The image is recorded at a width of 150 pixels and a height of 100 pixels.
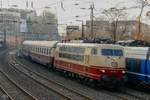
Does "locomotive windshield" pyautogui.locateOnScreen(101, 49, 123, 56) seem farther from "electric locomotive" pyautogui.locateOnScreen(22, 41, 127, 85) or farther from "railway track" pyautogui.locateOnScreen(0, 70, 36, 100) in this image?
"railway track" pyautogui.locateOnScreen(0, 70, 36, 100)

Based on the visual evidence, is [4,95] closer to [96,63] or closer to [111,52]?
[96,63]

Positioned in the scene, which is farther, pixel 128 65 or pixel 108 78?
pixel 128 65

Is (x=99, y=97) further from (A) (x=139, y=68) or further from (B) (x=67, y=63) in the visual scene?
(B) (x=67, y=63)

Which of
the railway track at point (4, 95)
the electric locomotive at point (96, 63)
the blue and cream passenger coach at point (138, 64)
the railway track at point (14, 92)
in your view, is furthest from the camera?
the electric locomotive at point (96, 63)

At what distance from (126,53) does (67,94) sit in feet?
20.4

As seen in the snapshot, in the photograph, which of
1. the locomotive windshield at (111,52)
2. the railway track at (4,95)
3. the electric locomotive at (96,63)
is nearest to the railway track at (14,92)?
the railway track at (4,95)

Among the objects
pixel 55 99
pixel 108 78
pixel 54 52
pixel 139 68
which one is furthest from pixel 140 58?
pixel 54 52

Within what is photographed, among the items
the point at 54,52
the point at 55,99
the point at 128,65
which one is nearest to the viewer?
the point at 55,99

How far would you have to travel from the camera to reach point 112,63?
25141 mm

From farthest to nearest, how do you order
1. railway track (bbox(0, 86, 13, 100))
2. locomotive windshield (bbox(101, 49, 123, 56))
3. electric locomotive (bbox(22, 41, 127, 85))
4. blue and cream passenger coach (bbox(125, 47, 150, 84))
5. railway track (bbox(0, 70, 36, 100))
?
locomotive windshield (bbox(101, 49, 123, 56)) → electric locomotive (bbox(22, 41, 127, 85)) → blue and cream passenger coach (bbox(125, 47, 150, 84)) → railway track (bbox(0, 70, 36, 100)) → railway track (bbox(0, 86, 13, 100))

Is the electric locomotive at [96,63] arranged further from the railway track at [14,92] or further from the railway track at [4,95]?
the railway track at [4,95]

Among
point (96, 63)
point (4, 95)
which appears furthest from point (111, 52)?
point (4, 95)

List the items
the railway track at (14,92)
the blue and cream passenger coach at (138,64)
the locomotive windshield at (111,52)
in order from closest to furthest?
the railway track at (14,92)
the blue and cream passenger coach at (138,64)
the locomotive windshield at (111,52)

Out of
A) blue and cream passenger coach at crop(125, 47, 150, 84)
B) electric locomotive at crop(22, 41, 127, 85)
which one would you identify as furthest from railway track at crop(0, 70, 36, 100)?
blue and cream passenger coach at crop(125, 47, 150, 84)
